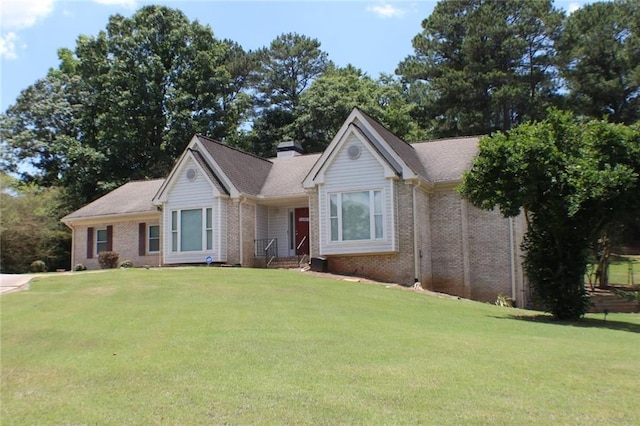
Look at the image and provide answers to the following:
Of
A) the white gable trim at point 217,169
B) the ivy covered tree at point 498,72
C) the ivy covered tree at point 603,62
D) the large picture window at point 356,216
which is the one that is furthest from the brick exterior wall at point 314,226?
the ivy covered tree at point 603,62

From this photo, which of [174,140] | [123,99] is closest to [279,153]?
[174,140]

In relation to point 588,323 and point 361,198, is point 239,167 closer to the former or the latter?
point 361,198

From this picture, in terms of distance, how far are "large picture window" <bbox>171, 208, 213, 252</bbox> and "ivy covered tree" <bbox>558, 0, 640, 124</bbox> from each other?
3048cm

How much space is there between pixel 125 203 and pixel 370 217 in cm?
1636

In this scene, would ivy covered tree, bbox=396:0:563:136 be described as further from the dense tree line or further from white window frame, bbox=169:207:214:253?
white window frame, bbox=169:207:214:253

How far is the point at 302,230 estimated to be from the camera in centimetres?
2958

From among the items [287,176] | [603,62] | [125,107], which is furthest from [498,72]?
[125,107]

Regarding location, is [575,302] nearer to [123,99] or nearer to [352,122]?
[352,122]

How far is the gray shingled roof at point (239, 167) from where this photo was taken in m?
28.3

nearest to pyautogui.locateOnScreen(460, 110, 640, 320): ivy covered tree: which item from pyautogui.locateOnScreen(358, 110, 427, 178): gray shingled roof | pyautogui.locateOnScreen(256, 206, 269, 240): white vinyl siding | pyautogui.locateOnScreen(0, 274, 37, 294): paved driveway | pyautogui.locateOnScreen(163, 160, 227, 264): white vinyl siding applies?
pyautogui.locateOnScreen(358, 110, 427, 178): gray shingled roof

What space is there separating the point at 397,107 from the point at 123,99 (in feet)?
71.1

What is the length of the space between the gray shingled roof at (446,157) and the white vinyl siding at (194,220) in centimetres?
936

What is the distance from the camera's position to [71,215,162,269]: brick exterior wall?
108ft

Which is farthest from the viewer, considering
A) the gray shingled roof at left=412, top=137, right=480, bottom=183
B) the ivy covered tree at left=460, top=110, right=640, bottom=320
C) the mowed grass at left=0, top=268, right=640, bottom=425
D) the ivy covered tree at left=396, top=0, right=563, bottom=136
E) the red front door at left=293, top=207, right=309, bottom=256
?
the ivy covered tree at left=396, top=0, right=563, bottom=136
